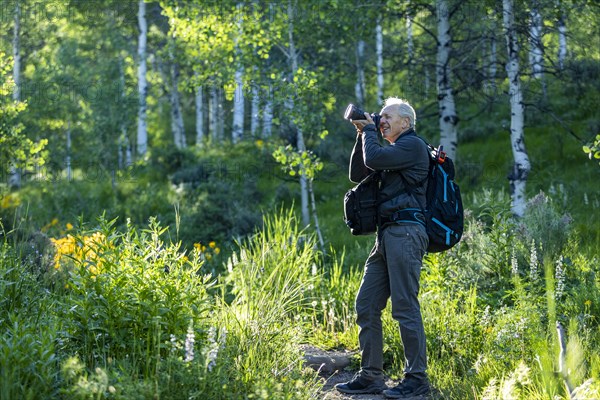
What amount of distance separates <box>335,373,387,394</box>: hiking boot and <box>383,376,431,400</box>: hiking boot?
0.21 metres

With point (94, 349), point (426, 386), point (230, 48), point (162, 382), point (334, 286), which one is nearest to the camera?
point (162, 382)

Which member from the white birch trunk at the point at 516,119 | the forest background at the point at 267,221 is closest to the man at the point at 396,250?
the forest background at the point at 267,221

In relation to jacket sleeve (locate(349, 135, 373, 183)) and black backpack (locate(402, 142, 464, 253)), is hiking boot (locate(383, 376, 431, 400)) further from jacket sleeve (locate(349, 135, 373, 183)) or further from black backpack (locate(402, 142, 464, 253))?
jacket sleeve (locate(349, 135, 373, 183))

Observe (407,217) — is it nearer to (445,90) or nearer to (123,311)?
(123,311)

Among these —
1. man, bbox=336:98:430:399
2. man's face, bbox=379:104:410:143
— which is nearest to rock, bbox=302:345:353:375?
man, bbox=336:98:430:399

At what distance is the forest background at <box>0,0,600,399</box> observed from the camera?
15.2ft

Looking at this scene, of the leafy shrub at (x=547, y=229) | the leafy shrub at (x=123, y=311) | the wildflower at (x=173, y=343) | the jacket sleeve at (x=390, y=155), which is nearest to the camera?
the wildflower at (x=173, y=343)

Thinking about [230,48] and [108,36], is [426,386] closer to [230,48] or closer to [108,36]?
[230,48]

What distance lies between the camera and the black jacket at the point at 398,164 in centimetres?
509

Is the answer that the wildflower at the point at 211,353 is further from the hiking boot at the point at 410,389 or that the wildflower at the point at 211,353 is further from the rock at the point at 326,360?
the rock at the point at 326,360

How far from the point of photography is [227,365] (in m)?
4.73

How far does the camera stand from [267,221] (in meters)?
8.06

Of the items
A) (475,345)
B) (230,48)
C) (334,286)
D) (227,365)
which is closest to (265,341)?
(227,365)

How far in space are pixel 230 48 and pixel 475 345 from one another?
714 cm
